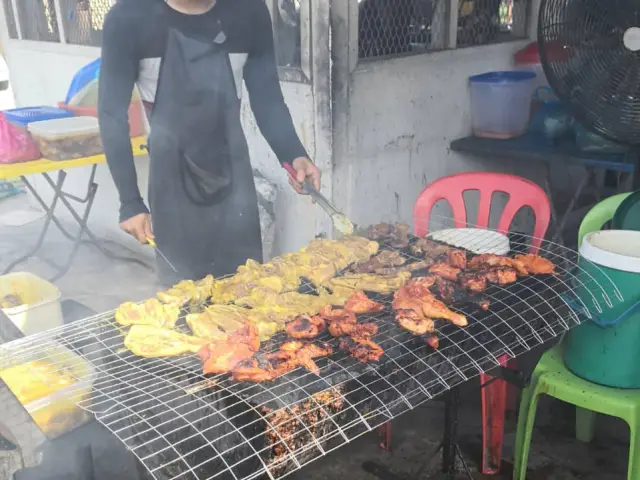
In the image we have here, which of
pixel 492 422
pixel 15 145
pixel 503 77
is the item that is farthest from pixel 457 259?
pixel 503 77

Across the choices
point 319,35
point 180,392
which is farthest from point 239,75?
point 180,392

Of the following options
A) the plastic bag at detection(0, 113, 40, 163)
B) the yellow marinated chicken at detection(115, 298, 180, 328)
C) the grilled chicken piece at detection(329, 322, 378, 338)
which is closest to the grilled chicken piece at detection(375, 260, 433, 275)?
the grilled chicken piece at detection(329, 322, 378, 338)

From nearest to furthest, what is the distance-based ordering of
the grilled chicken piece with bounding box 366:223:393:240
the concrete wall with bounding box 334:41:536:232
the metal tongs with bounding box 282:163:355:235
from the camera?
the grilled chicken piece with bounding box 366:223:393:240 < the metal tongs with bounding box 282:163:355:235 < the concrete wall with bounding box 334:41:536:232

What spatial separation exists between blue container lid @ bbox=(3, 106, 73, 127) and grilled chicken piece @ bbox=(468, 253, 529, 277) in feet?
7.03

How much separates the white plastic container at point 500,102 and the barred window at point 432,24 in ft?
1.18

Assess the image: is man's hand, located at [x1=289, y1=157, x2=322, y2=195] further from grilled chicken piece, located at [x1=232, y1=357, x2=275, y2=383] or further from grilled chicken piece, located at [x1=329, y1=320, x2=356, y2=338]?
grilled chicken piece, located at [x1=232, y1=357, x2=275, y2=383]

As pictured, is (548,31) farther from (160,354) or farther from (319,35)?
(160,354)

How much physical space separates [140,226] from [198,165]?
1.39 feet

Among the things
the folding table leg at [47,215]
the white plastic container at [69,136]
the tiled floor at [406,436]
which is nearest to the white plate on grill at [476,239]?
the tiled floor at [406,436]

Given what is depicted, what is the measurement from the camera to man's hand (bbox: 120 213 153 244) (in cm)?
316

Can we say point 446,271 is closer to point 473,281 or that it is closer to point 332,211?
point 473,281

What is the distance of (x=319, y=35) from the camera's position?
3.61 metres

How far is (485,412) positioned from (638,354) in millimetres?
846

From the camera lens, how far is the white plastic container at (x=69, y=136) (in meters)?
3.13
